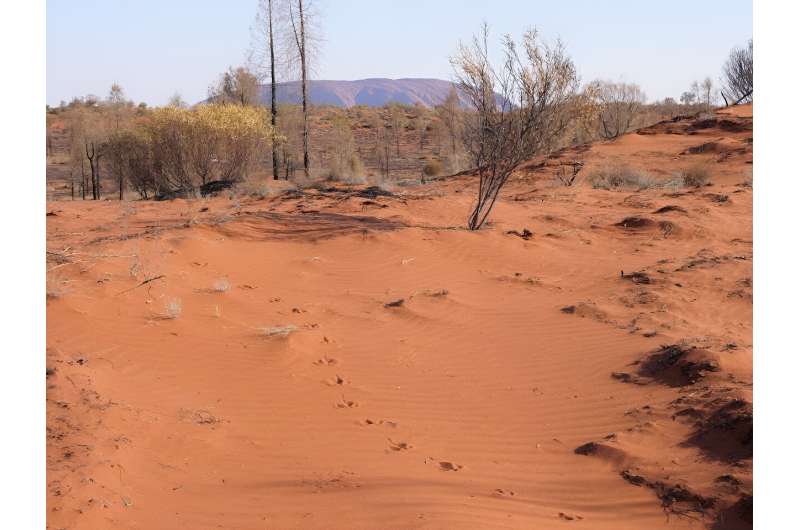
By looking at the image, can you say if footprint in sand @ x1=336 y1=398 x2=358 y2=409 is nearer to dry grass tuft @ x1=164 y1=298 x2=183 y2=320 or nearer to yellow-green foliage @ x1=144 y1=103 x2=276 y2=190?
dry grass tuft @ x1=164 y1=298 x2=183 y2=320

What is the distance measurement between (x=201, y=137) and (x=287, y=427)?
15.7 metres

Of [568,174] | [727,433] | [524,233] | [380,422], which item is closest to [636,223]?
[524,233]

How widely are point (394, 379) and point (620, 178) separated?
1471 centimetres

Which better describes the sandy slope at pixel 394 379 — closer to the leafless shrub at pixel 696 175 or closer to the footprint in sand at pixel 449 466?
the footprint in sand at pixel 449 466

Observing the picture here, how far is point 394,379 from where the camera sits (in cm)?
634

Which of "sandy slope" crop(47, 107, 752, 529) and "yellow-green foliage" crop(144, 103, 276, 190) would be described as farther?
"yellow-green foliage" crop(144, 103, 276, 190)

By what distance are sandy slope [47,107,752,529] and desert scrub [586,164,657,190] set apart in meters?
6.70

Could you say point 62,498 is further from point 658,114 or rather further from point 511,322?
point 658,114

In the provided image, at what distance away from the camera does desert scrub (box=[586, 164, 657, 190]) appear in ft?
61.1

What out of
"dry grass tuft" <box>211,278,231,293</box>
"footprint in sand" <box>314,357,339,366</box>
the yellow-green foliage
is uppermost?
the yellow-green foliage

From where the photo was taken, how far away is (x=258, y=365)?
643 cm

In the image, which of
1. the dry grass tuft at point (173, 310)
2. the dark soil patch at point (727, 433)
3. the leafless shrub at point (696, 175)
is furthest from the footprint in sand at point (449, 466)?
the leafless shrub at point (696, 175)

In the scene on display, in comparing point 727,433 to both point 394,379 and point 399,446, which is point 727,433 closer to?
point 399,446

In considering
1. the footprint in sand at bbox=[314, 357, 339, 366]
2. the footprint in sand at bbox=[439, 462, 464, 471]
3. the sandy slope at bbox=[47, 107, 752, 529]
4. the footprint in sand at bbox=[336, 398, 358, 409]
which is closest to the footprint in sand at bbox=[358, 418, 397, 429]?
the sandy slope at bbox=[47, 107, 752, 529]
